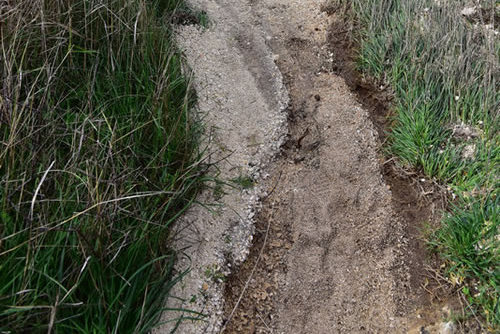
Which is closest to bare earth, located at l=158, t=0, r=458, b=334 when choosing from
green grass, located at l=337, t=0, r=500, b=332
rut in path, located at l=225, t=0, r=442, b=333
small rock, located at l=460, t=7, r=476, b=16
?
rut in path, located at l=225, t=0, r=442, b=333

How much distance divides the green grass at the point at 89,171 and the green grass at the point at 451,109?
5.33 ft

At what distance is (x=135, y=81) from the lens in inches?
138

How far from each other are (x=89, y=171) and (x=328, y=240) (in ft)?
5.46

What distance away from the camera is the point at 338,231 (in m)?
3.42

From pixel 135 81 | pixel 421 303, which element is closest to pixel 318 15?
pixel 135 81

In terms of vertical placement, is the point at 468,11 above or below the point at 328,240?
above

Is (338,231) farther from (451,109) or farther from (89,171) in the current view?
(89,171)

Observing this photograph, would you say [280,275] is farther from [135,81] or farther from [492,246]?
[135,81]

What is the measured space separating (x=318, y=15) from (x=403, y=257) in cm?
279

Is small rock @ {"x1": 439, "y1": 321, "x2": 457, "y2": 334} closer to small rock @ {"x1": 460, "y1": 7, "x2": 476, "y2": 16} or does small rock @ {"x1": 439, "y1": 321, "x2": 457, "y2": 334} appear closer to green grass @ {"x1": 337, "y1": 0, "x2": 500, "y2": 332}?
green grass @ {"x1": 337, "y1": 0, "x2": 500, "y2": 332}

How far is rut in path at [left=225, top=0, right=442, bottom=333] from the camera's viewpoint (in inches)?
119

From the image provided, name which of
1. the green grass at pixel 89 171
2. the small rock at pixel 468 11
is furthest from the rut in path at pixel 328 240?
the small rock at pixel 468 11

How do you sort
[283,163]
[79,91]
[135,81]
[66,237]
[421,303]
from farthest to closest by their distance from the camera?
[283,163], [135,81], [79,91], [421,303], [66,237]

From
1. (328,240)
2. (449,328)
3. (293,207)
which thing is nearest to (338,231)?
(328,240)
